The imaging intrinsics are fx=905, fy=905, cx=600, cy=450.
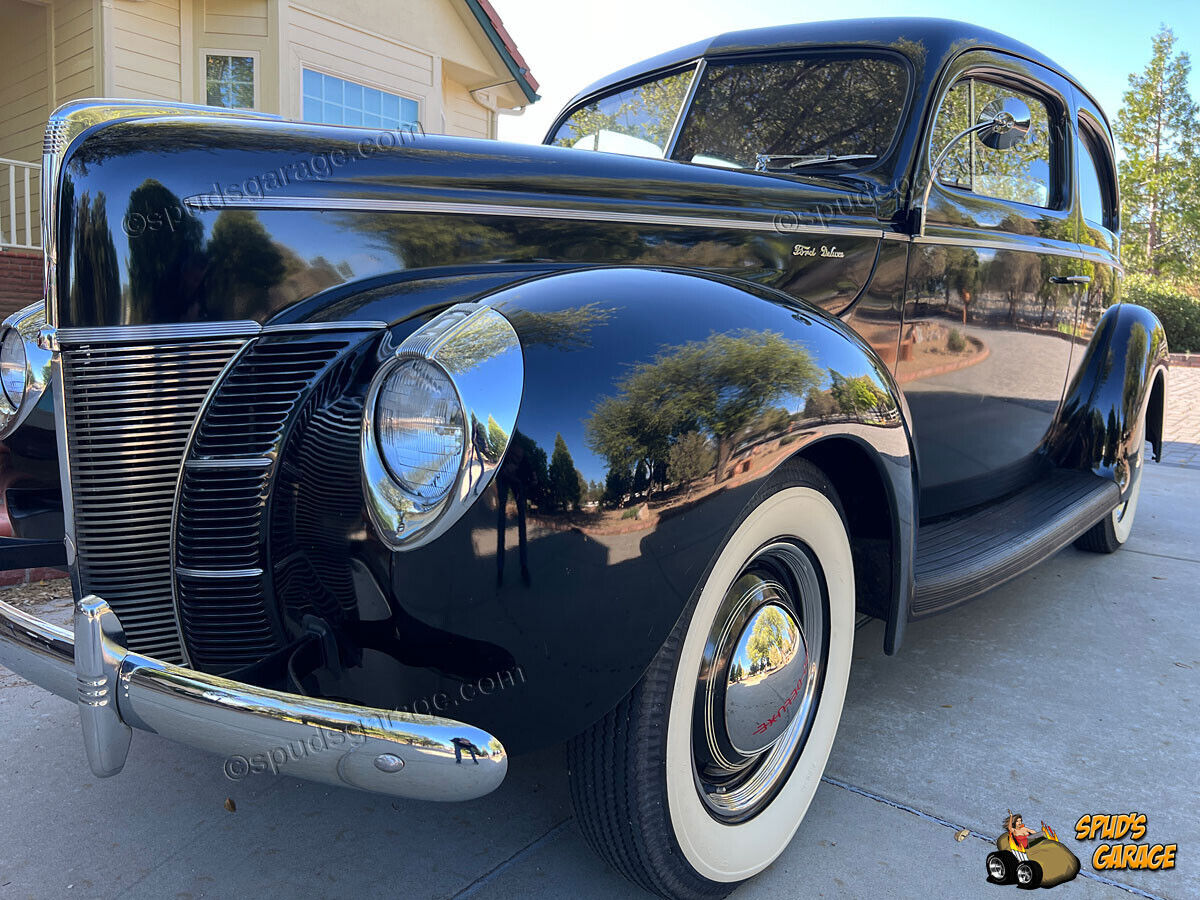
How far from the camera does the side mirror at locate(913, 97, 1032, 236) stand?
2.51 meters

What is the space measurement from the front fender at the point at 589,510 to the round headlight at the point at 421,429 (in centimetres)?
8

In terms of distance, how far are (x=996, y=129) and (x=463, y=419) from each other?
1961 millimetres

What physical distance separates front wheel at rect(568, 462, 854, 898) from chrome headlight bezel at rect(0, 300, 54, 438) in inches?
61.8

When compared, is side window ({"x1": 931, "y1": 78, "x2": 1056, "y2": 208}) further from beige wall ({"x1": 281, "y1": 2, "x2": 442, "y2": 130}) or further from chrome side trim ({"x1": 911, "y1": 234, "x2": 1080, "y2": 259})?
beige wall ({"x1": 281, "y1": 2, "x2": 442, "y2": 130})

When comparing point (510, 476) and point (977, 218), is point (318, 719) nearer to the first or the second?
point (510, 476)

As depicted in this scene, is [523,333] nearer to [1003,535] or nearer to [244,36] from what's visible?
[1003,535]

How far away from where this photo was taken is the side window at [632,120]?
123 inches

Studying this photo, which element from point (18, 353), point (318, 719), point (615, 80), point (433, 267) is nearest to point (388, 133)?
point (433, 267)

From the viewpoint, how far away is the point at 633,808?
4.92ft

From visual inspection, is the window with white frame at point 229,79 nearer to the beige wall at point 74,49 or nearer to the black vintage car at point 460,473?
the beige wall at point 74,49

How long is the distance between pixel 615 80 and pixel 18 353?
2.22 metres

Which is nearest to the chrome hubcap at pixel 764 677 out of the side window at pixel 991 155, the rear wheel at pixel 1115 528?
the side window at pixel 991 155

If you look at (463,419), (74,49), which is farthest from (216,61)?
(463,419)

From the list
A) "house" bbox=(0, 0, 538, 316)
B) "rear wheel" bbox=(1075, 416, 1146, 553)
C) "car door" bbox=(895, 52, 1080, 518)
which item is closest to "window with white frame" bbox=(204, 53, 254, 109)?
"house" bbox=(0, 0, 538, 316)
